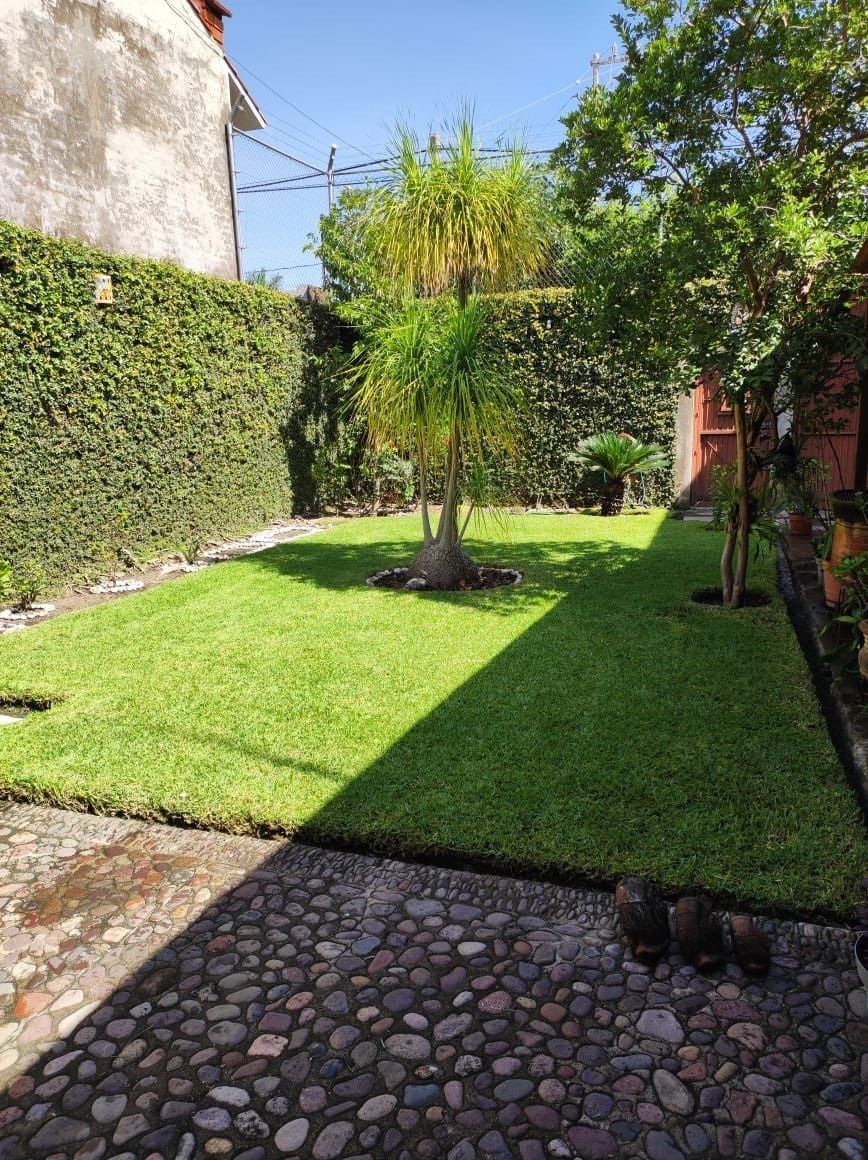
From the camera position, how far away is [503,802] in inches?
114

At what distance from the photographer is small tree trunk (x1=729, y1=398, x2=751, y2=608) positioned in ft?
16.8

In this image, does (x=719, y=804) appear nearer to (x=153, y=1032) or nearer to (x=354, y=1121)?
(x=354, y=1121)

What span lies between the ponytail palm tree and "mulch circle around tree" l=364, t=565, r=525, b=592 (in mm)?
1133

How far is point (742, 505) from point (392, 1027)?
4.25 meters

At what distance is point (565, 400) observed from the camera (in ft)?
35.5

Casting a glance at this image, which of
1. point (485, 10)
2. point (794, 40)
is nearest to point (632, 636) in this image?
point (794, 40)

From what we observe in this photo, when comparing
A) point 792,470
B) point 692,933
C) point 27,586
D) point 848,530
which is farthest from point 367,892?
point 27,586

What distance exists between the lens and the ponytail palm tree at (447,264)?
5926mm

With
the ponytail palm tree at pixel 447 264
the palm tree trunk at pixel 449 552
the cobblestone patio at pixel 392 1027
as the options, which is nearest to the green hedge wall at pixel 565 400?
the palm tree trunk at pixel 449 552

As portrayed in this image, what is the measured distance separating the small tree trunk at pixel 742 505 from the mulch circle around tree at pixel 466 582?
184 cm

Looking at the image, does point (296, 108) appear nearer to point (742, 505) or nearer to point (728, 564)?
point (742, 505)

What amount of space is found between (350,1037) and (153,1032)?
0.48 meters

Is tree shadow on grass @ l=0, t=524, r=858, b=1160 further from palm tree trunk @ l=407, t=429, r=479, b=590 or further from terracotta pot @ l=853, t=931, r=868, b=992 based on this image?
palm tree trunk @ l=407, t=429, r=479, b=590

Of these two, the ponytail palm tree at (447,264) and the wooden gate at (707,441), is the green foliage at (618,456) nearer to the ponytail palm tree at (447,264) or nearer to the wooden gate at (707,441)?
the wooden gate at (707,441)
